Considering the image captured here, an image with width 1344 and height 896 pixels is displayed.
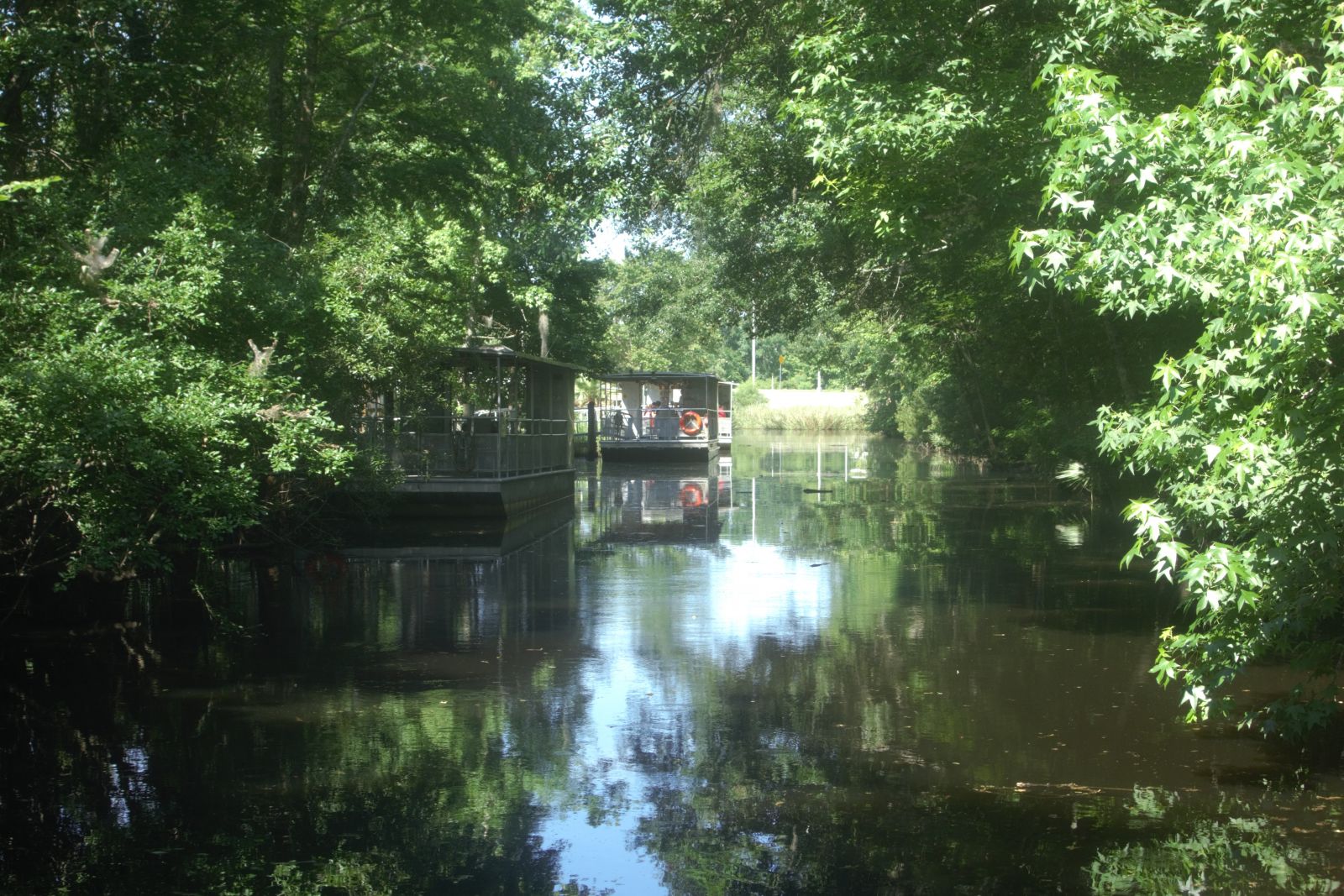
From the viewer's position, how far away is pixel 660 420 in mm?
45688

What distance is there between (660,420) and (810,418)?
132 ft

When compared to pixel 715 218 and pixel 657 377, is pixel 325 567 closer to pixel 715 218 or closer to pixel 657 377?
pixel 715 218

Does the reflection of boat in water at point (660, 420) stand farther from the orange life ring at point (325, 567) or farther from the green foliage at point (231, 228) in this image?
the orange life ring at point (325, 567)

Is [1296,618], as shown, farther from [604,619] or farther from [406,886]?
[604,619]

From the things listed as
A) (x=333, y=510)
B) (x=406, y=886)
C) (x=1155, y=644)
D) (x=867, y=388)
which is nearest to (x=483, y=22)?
(x=333, y=510)

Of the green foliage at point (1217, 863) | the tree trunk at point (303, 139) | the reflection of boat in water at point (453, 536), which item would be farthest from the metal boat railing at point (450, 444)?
the green foliage at point (1217, 863)

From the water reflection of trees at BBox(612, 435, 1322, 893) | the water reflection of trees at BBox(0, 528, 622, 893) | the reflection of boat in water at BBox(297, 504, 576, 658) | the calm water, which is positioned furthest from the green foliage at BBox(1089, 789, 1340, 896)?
the reflection of boat in water at BBox(297, 504, 576, 658)

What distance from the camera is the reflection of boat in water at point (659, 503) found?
2183 centimetres

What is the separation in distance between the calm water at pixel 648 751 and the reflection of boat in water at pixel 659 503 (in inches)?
247

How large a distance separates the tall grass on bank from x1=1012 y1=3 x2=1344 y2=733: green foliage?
75550 mm

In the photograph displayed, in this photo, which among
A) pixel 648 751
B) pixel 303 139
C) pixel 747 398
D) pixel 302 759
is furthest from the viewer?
pixel 747 398

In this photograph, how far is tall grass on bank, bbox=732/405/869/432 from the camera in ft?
278

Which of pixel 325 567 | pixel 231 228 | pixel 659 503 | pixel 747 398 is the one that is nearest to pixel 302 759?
pixel 231 228

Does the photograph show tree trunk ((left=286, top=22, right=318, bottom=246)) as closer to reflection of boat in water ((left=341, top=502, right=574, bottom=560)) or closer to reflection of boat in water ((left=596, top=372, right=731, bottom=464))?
reflection of boat in water ((left=341, top=502, right=574, bottom=560))
